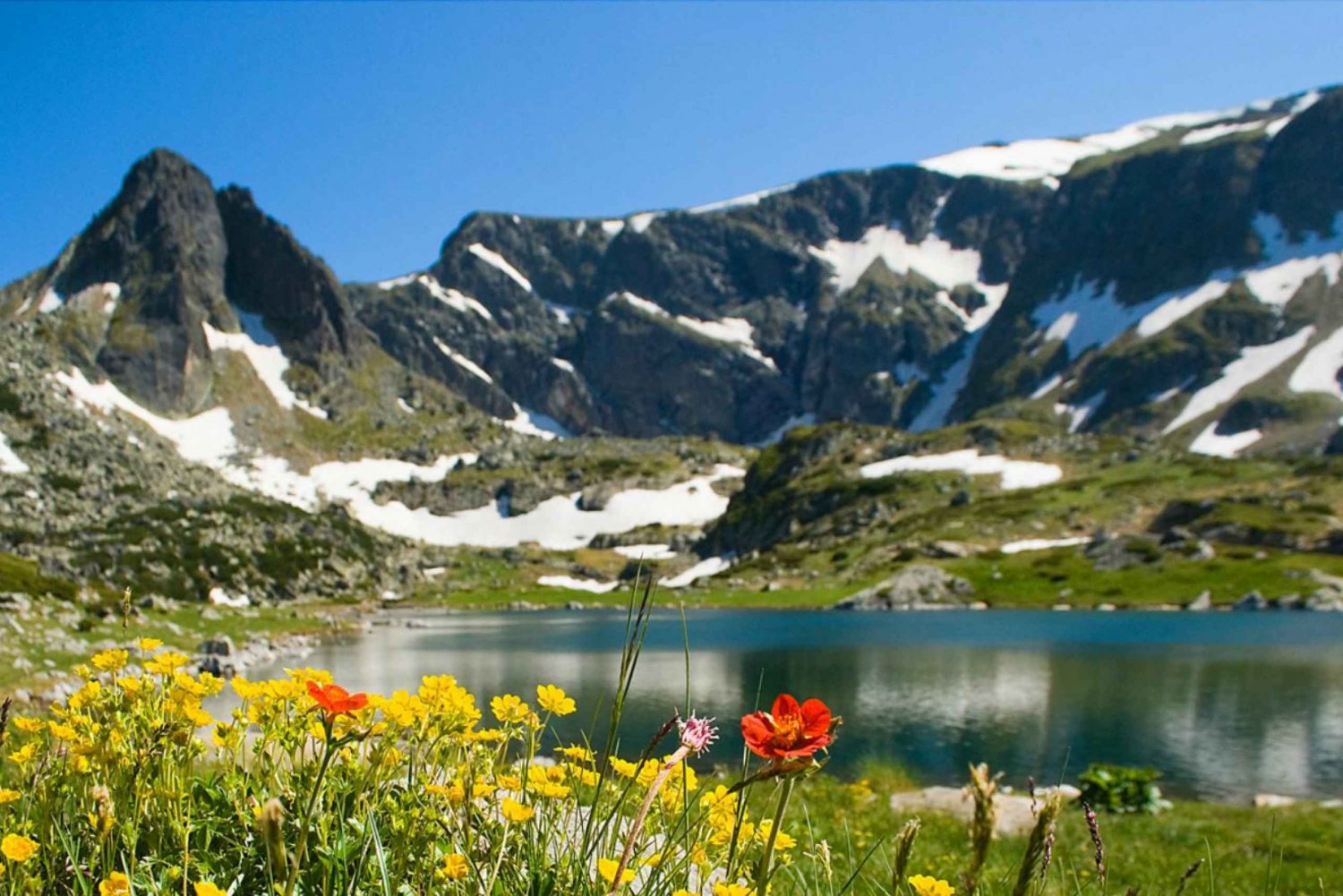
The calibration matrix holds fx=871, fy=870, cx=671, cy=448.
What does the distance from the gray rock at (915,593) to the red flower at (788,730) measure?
122 m

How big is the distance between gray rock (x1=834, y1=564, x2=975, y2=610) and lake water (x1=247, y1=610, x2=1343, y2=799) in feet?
88.2

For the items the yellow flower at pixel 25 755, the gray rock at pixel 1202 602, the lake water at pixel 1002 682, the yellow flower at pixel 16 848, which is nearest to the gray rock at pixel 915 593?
the gray rock at pixel 1202 602

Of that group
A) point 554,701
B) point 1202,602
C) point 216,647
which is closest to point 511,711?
point 554,701

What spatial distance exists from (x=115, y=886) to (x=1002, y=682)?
50.7m

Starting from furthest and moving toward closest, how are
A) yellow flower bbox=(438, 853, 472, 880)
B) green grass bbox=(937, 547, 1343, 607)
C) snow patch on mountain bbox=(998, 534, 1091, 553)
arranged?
1. snow patch on mountain bbox=(998, 534, 1091, 553)
2. green grass bbox=(937, 547, 1343, 607)
3. yellow flower bbox=(438, 853, 472, 880)

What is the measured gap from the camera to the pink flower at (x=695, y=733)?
2.00 metres

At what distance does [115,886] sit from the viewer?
7.17 ft

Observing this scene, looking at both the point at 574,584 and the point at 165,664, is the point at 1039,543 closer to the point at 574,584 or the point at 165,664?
the point at 574,584

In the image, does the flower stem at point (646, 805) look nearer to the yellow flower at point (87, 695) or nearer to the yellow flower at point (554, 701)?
the yellow flower at point (554, 701)

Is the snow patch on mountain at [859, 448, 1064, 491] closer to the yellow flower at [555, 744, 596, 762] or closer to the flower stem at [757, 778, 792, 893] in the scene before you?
the yellow flower at [555, 744, 596, 762]

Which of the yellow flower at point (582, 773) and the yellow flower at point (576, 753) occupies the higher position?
the yellow flower at point (576, 753)

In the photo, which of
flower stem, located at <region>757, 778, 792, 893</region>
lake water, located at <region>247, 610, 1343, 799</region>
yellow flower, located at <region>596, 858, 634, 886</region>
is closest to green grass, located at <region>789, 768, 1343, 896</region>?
lake water, located at <region>247, 610, 1343, 799</region>

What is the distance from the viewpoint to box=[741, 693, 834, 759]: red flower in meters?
1.90

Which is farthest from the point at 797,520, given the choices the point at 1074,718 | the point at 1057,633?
the point at 1074,718
